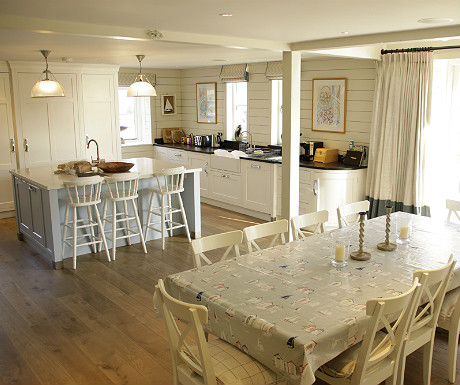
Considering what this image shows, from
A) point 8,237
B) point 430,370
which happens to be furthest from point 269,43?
point 8,237

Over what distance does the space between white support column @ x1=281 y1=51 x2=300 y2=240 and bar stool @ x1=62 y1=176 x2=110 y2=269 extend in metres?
1.99

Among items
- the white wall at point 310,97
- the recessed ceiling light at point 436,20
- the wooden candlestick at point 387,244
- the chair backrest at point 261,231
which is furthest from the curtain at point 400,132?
the chair backrest at point 261,231

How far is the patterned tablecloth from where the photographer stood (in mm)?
2068

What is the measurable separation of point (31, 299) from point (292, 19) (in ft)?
10.5

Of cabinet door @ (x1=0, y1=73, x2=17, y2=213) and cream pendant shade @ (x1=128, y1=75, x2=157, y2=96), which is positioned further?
cabinet door @ (x1=0, y1=73, x2=17, y2=213)

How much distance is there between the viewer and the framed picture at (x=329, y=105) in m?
6.13

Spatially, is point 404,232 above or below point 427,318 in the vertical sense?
above

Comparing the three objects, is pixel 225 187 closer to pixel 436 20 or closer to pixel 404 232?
pixel 404 232

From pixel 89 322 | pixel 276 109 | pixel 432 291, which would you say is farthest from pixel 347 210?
pixel 276 109

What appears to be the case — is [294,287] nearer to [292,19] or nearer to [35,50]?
[292,19]

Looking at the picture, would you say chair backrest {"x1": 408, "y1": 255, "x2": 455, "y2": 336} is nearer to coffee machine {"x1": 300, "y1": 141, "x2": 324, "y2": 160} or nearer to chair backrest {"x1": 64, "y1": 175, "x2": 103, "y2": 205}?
chair backrest {"x1": 64, "y1": 175, "x2": 103, "y2": 205}

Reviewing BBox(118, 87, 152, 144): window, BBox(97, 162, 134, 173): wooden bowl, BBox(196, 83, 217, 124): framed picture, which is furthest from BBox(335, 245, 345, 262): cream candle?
BBox(118, 87, 152, 144): window

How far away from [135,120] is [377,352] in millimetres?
7352

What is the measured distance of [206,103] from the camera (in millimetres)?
8398
